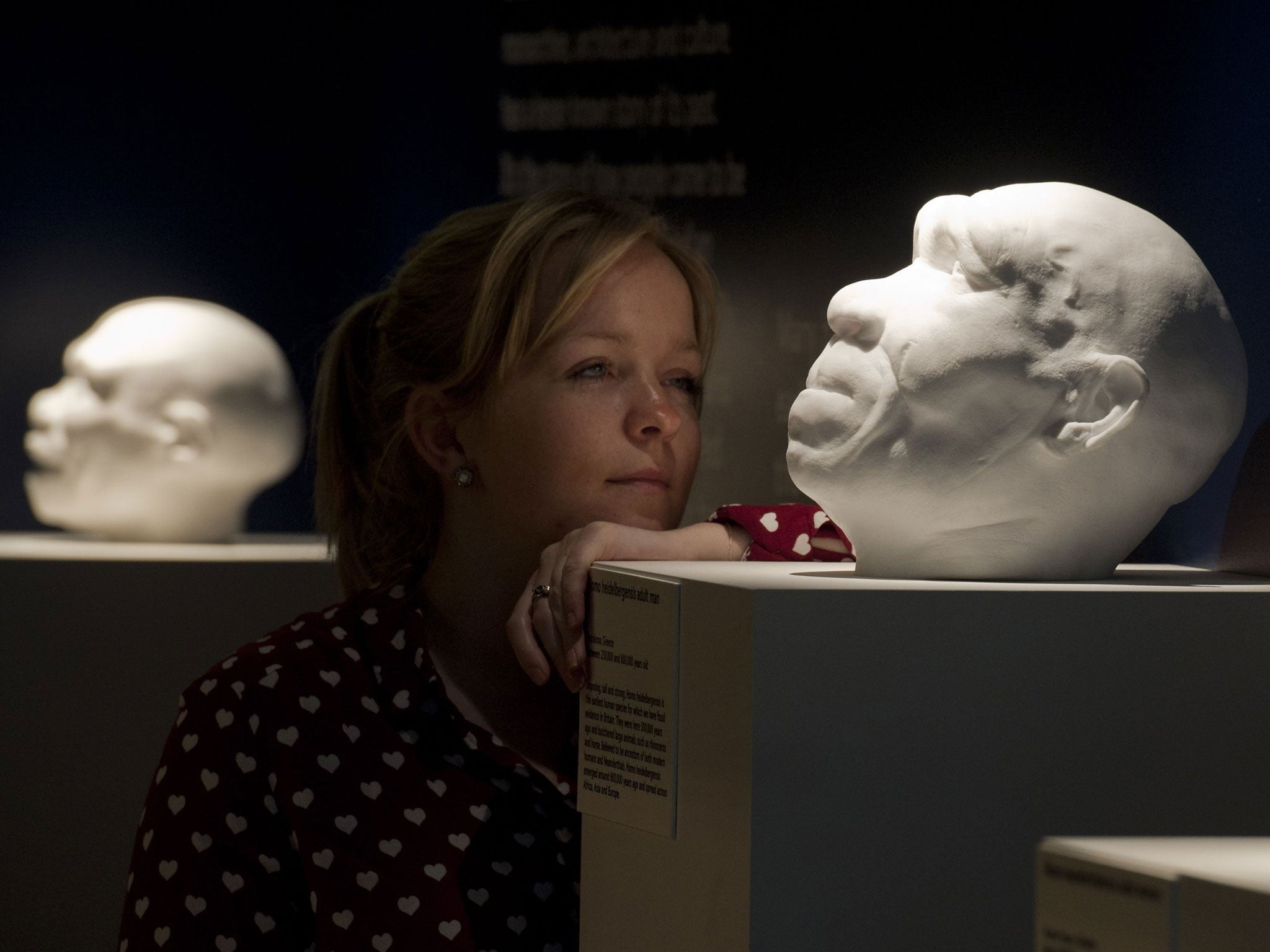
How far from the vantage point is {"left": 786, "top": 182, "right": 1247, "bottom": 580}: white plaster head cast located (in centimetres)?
122

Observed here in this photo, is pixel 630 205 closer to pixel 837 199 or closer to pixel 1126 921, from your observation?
pixel 837 199

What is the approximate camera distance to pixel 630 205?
177cm

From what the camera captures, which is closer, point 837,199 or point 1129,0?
point 1129,0

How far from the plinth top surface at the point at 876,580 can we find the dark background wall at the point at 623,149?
158mm

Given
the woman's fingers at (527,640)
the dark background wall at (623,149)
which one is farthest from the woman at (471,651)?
the dark background wall at (623,149)

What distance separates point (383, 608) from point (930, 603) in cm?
76

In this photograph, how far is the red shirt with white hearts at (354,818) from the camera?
4.86ft

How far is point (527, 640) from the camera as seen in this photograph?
4.59 feet

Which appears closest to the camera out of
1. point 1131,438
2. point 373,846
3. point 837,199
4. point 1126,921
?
point 1126,921

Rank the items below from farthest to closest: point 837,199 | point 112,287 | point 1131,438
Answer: point 112,287 → point 837,199 → point 1131,438

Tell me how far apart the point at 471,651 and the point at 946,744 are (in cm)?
69

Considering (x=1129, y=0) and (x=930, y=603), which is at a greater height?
(x=1129, y=0)

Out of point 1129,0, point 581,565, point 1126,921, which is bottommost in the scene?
point 1126,921

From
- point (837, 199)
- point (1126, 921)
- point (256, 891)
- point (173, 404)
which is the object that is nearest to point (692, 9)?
point (837, 199)
